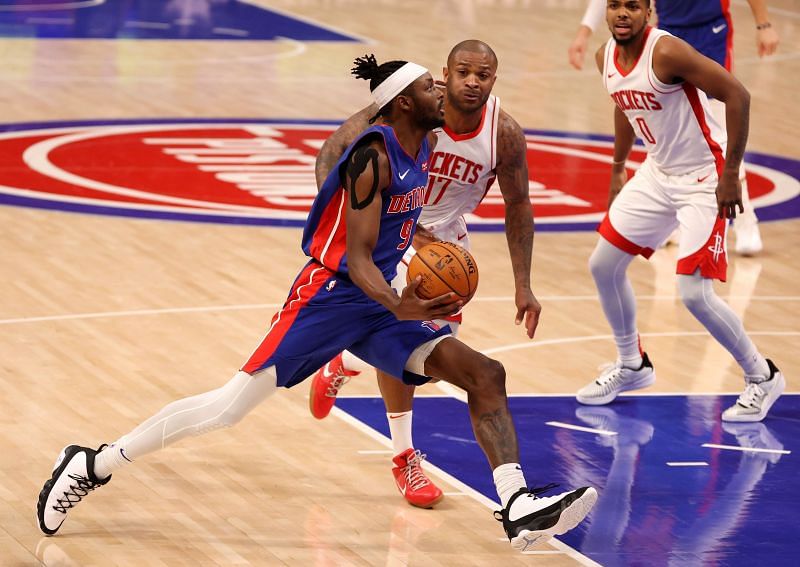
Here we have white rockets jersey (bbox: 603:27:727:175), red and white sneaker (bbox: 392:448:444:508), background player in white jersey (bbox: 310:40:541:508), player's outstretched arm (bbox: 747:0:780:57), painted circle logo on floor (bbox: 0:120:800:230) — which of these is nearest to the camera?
background player in white jersey (bbox: 310:40:541:508)

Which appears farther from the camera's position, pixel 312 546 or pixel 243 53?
pixel 243 53

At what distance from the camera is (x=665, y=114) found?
773cm

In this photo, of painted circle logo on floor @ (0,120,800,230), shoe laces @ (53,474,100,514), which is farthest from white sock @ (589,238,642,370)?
painted circle logo on floor @ (0,120,800,230)

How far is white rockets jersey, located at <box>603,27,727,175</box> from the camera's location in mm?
7629

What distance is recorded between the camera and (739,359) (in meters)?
7.84

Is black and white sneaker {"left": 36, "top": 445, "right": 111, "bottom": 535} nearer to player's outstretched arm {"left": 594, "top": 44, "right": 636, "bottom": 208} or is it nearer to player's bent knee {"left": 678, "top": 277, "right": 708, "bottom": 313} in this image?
player's bent knee {"left": 678, "top": 277, "right": 708, "bottom": 313}

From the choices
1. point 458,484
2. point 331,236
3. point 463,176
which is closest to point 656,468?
point 458,484

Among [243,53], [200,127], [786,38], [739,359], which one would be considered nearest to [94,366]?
[739,359]

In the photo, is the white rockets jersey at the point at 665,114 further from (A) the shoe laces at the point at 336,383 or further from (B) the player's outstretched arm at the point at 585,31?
(B) the player's outstretched arm at the point at 585,31

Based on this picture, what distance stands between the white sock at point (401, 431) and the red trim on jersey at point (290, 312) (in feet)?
2.83

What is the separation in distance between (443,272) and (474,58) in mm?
948

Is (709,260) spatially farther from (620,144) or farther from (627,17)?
(627,17)

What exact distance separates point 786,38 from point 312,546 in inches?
686

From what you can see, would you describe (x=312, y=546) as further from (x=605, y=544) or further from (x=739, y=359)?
(x=739, y=359)
